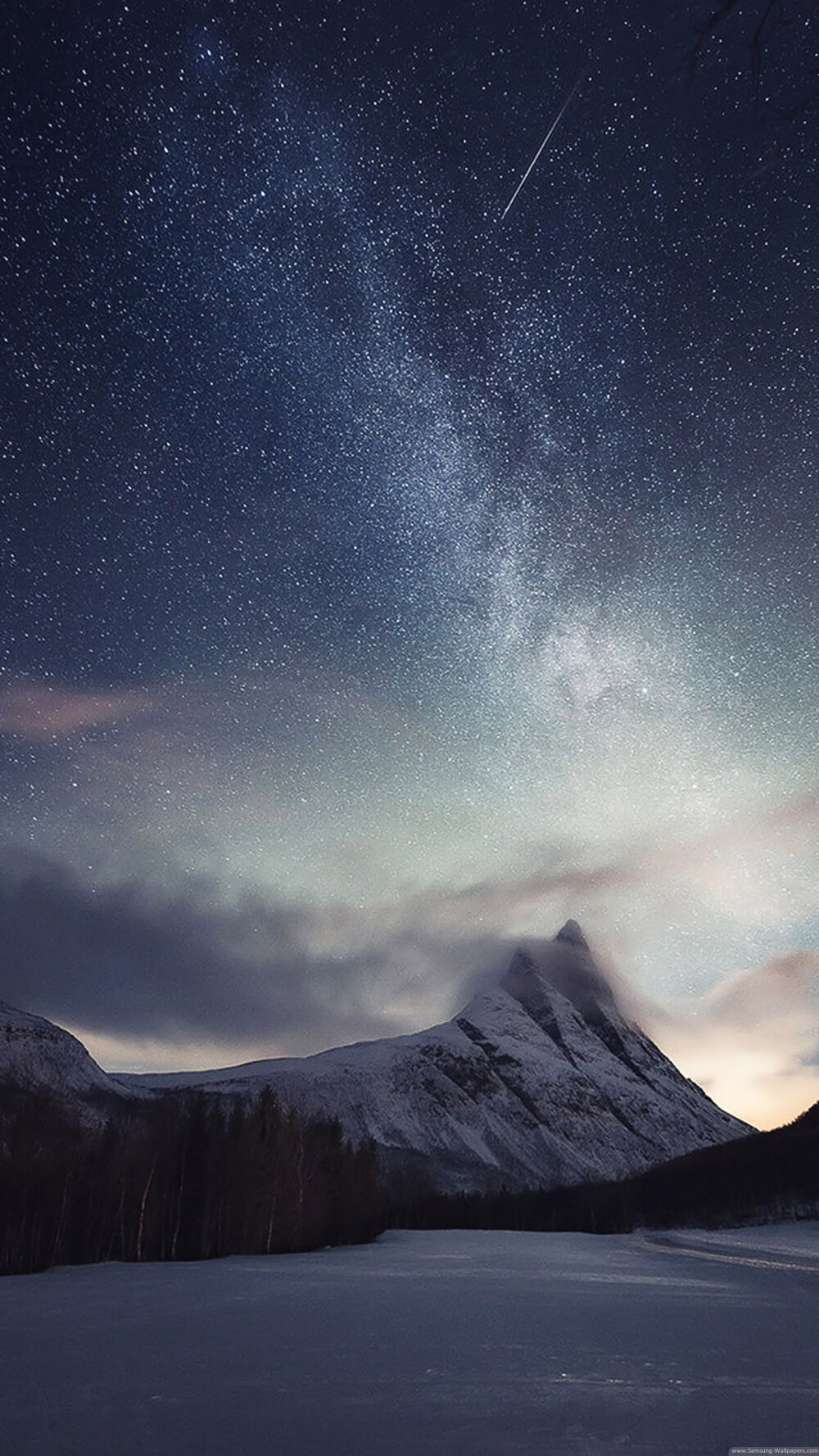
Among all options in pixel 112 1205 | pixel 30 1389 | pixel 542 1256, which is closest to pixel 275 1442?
pixel 30 1389

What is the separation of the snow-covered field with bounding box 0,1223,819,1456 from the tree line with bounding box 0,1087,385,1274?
45860 mm

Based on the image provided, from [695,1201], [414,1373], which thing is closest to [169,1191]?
[414,1373]

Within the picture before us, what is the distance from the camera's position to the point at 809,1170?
13762 centimetres

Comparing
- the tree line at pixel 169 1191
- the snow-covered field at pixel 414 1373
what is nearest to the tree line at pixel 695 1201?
the tree line at pixel 169 1191

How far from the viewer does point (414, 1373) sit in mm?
10328

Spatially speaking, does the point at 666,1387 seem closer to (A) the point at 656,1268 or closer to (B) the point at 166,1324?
(B) the point at 166,1324

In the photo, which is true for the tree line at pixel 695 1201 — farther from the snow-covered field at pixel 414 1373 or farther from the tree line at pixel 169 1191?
the snow-covered field at pixel 414 1373

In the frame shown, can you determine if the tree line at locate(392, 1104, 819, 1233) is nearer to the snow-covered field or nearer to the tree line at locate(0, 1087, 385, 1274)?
the tree line at locate(0, 1087, 385, 1274)

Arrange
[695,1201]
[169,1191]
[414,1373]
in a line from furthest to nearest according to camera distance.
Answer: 1. [695,1201]
2. [169,1191]
3. [414,1373]

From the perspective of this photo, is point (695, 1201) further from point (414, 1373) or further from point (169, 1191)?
point (414, 1373)

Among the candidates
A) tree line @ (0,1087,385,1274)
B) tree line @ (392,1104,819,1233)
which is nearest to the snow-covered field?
tree line @ (0,1087,385,1274)

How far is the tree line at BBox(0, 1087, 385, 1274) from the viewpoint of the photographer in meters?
61.1

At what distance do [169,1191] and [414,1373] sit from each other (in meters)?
72.5

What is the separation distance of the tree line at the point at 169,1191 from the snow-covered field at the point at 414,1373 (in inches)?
1806
